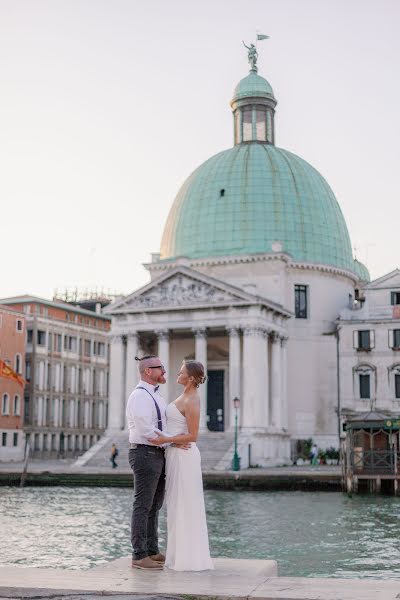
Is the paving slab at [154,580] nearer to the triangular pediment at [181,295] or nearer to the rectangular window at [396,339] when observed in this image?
the triangular pediment at [181,295]

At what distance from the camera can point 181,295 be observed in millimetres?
57219

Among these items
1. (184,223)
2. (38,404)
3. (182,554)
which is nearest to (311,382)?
(184,223)

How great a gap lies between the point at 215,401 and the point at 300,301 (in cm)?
909

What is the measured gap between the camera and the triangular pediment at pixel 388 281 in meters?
59.2

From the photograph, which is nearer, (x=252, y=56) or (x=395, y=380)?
(x=395, y=380)

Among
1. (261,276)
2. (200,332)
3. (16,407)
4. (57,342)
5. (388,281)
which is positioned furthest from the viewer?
(57,342)

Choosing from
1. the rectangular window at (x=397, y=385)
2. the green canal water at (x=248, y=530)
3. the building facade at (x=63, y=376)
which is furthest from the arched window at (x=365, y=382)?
the building facade at (x=63, y=376)

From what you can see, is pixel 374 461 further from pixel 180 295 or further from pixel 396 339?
pixel 180 295

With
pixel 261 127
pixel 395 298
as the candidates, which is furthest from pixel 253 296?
pixel 261 127

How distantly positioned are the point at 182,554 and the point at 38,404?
2394 inches

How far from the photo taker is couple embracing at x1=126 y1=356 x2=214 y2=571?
986 centimetres

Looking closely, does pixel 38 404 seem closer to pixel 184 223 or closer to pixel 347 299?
pixel 184 223

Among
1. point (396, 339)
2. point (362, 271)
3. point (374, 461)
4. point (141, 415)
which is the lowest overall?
point (374, 461)

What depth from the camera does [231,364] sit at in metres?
55.9
